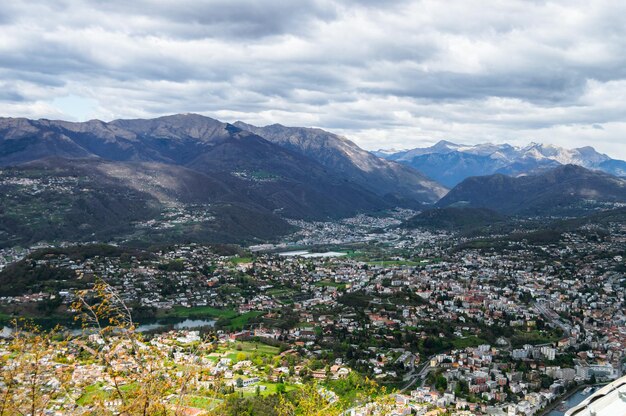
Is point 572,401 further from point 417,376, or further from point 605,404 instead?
point 605,404

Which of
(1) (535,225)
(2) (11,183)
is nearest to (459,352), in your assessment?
(1) (535,225)

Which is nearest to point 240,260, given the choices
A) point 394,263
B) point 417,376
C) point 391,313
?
point 394,263

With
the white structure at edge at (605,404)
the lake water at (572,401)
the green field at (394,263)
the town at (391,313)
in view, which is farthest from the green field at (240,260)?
the white structure at edge at (605,404)

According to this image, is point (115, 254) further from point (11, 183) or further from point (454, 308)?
point (11, 183)

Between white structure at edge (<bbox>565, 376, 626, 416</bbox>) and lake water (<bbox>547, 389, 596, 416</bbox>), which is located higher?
white structure at edge (<bbox>565, 376, 626, 416</bbox>)

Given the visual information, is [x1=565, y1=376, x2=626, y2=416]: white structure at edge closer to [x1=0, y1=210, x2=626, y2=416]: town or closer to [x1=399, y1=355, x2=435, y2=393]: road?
[x1=0, y1=210, x2=626, y2=416]: town

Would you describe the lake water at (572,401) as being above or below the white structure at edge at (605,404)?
below

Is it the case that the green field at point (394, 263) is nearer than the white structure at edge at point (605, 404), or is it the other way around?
the white structure at edge at point (605, 404)

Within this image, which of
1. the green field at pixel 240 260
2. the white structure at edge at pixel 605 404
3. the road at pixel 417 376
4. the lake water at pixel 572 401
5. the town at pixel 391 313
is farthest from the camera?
the green field at pixel 240 260

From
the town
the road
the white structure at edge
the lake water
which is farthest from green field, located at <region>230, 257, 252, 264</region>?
the white structure at edge

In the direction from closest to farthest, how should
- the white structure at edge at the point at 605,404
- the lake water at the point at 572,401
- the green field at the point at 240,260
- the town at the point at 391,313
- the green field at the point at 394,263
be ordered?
the white structure at edge at the point at 605,404, the lake water at the point at 572,401, the town at the point at 391,313, the green field at the point at 240,260, the green field at the point at 394,263

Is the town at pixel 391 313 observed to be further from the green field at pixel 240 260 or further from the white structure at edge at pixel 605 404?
the white structure at edge at pixel 605 404
